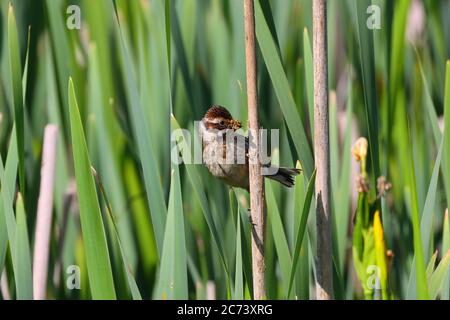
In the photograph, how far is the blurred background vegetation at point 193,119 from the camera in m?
1.69

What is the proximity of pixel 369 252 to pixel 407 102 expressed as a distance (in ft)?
2.85

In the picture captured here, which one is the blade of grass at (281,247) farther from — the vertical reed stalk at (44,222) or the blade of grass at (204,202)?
the vertical reed stalk at (44,222)

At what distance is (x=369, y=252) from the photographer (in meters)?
1.47

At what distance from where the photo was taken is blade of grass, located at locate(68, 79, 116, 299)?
4.57ft

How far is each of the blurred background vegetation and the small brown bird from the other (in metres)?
0.04

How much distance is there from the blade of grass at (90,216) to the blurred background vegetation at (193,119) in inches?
6.6

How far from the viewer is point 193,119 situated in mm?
1922

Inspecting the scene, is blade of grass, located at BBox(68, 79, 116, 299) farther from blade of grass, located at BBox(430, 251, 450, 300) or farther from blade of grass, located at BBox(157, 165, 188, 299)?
blade of grass, located at BBox(430, 251, 450, 300)

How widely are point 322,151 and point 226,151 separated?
740mm

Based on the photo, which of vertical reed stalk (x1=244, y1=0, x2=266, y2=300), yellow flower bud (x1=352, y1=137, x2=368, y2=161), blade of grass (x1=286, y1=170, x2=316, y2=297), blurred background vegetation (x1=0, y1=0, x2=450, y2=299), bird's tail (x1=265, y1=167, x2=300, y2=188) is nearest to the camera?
blade of grass (x1=286, y1=170, x2=316, y2=297)

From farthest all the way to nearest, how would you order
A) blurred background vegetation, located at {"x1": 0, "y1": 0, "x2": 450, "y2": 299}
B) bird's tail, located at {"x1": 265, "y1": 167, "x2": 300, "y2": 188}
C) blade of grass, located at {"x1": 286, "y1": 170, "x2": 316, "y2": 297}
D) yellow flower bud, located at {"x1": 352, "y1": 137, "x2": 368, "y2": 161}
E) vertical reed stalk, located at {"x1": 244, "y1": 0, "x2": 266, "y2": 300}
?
bird's tail, located at {"x1": 265, "y1": 167, "x2": 300, "y2": 188} < blurred background vegetation, located at {"x1": 0, "y1": 0, "x2": 450, "y2": 299} < yellow flower bud, located at {"x1": 352, "y1": 137, "x2": 368, "y2": 161} < vertical reed stalk, located at {"x1": 244, "y1": 0, "x2": 266, "y2": 300} < blade of grass, located at {"x1": 286, "y1": 170, "x2": 316, "y2": 297}

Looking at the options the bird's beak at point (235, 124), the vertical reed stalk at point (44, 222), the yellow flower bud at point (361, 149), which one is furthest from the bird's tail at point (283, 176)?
the vertical reed stalk at point (44, 222)

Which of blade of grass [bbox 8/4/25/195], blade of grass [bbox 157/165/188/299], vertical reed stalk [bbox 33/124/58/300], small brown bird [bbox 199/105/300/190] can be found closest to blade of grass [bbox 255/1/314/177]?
blade of grass [bbox 157/165/188/299]
